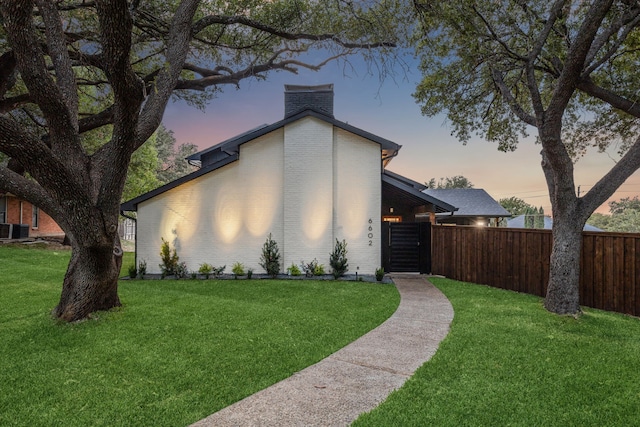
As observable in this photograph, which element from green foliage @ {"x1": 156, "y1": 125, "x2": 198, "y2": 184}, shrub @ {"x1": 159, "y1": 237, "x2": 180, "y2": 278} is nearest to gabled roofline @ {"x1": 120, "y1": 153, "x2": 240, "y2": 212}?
shrub @ {"x1": 159, "y1": 237, "x2": 180, "y2": 278}

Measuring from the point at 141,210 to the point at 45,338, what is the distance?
6.59 m

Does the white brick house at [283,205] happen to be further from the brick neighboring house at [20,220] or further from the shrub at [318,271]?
the brick neighboring house at [20,220]

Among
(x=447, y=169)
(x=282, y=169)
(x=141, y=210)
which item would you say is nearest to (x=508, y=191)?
(x=447, y=169)

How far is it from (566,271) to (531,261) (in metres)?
2.09

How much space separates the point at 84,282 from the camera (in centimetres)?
536

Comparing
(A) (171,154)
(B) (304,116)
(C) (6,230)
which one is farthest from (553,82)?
(A) (171,154)

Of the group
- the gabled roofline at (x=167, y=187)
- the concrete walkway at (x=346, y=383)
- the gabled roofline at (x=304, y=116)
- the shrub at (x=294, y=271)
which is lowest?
the concrete walkway at (x=346, y=383)

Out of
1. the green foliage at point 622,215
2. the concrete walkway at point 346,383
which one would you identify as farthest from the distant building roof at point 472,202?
the green foliage at point 622,215

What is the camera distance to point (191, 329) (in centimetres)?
505

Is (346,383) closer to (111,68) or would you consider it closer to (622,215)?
(111,68)

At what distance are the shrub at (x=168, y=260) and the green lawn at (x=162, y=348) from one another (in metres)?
2.39

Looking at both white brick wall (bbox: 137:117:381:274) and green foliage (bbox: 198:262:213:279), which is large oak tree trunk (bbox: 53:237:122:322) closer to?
green foliage (bbox: 198:262:213:279)

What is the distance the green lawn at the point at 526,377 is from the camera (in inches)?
108

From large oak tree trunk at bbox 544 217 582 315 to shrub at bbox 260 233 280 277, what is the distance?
7.20 meters
